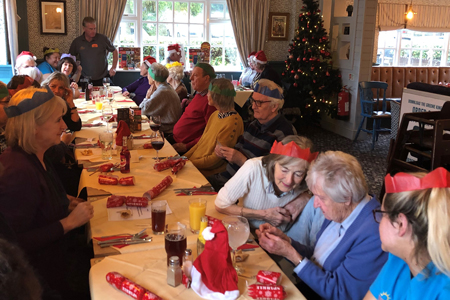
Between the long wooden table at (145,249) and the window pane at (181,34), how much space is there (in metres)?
6.16

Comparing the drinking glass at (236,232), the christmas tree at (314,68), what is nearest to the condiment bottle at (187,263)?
the drinking glass at (236,232)

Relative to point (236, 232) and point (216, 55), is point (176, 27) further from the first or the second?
point (236, 232)

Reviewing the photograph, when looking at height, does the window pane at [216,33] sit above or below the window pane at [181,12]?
below

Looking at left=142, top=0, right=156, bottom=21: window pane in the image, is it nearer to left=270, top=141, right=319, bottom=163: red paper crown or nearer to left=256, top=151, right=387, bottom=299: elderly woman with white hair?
left=270, top=141, right=319, bottom=163: red paper crown

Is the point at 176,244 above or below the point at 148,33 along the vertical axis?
below

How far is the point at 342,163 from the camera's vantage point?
169cm

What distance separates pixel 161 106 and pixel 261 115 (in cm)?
207

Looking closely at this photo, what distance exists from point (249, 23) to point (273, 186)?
6.95 meters

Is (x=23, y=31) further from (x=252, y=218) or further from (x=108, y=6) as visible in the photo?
(x=252, y=218)

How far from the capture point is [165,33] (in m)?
8.52

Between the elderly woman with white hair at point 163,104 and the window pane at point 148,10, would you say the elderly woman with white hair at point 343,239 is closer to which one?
the elderly woman with white hair at point 163,104

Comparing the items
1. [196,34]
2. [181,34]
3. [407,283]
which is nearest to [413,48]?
[196,34]

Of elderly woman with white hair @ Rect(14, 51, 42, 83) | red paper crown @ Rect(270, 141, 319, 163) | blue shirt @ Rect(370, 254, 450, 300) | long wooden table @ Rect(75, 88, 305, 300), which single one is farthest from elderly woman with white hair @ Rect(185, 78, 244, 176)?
elderly woman with white hair @ Rect(14, 51, 42, 83)

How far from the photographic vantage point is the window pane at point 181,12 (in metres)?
8.44
